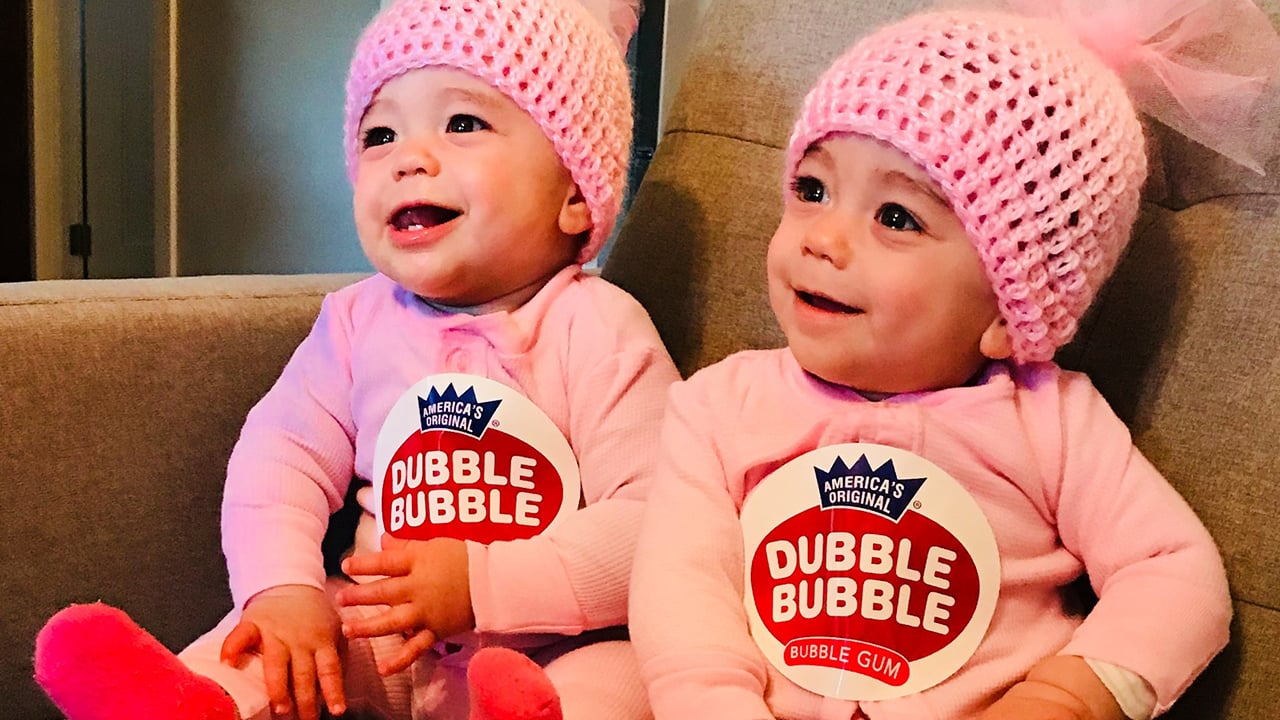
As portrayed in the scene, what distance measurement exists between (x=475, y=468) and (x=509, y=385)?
0.07 metres

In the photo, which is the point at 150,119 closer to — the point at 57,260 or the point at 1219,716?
the point at 57,260

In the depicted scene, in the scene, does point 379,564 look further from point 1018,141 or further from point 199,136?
point 199,136

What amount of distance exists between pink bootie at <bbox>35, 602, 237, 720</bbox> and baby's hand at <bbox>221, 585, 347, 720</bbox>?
0.28 feet

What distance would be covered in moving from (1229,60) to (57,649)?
0.84 meters

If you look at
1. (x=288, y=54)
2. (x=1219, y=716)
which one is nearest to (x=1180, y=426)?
(x=1219, y=716)

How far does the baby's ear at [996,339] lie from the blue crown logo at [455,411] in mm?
359

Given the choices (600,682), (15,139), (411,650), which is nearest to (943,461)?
(600,682)

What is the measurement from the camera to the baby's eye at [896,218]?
0.71m

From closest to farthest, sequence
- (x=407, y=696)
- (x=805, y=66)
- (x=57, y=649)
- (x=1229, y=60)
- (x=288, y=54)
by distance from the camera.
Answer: (x=57, y=649) → (x=1229, y=60) → (x=407, y=696) → (x=805, y=66) → (x=288, y=54)

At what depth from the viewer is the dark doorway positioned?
8.23 feet

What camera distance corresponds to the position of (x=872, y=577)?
70cm

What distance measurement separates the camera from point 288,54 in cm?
253

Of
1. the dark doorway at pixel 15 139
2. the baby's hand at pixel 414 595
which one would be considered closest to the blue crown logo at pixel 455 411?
the baby's hand at pixel 414 595

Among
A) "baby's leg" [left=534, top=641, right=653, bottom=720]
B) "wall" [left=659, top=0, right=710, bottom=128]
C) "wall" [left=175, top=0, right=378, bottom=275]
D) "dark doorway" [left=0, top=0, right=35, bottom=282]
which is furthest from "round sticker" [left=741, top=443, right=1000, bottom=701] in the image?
"dark doorway" [left=0, top=0, right=35, bottom=282]
